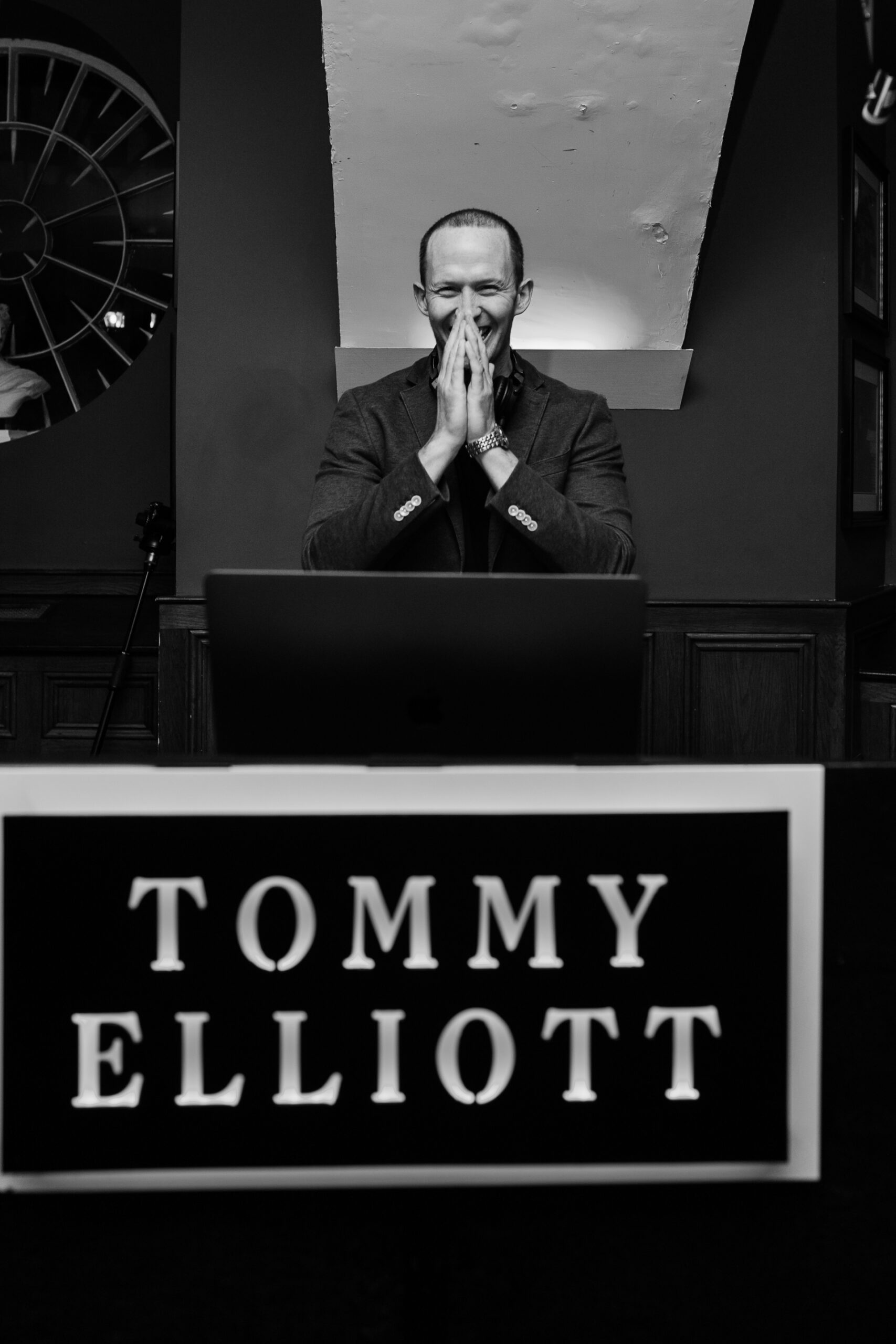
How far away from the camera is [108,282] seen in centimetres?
468

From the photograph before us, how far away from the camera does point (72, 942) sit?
0.87 metres

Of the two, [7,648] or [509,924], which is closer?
[509,924]

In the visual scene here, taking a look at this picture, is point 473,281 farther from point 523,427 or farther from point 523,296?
point 523,427

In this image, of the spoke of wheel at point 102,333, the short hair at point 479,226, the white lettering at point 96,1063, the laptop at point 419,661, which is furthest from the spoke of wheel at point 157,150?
the white lettering at point 96,1063

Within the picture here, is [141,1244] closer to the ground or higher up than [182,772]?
closer to the ground

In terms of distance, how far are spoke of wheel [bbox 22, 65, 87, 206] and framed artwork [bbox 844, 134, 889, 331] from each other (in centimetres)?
299

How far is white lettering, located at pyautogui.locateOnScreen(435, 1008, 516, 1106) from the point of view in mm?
878

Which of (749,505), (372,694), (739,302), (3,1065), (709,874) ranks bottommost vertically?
(3,1065)

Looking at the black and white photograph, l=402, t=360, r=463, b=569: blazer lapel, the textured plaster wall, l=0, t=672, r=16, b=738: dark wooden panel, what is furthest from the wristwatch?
l=0, t=672, r=16, b=738: dark wooden panel

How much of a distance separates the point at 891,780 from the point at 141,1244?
Answer: 0.67 m

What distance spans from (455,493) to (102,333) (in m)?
3.15

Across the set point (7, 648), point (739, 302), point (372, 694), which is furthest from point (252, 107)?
point (372, 694)

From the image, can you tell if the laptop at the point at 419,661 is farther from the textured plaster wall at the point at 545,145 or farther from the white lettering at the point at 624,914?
the textured plaster wall at the point at 545,145

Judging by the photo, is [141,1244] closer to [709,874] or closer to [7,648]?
[709,874]
